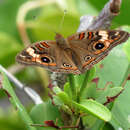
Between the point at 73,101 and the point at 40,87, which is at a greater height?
the point at 73,101

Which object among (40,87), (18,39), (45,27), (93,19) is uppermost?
(93,19)

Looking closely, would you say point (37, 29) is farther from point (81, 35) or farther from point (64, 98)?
point (64, 98)

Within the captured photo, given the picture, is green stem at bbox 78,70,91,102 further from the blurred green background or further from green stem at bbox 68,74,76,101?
the blurred green background

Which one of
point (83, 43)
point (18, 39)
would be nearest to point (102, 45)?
point (83, 43)

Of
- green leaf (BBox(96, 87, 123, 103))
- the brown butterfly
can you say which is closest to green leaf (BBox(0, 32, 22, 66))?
the brown butterfly

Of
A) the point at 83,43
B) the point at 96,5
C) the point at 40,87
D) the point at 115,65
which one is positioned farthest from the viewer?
the point at 40,87

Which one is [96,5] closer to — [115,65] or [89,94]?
[115,65]

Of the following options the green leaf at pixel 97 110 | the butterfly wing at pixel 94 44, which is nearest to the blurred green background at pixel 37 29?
the butterfly wing at pixel 94 44
